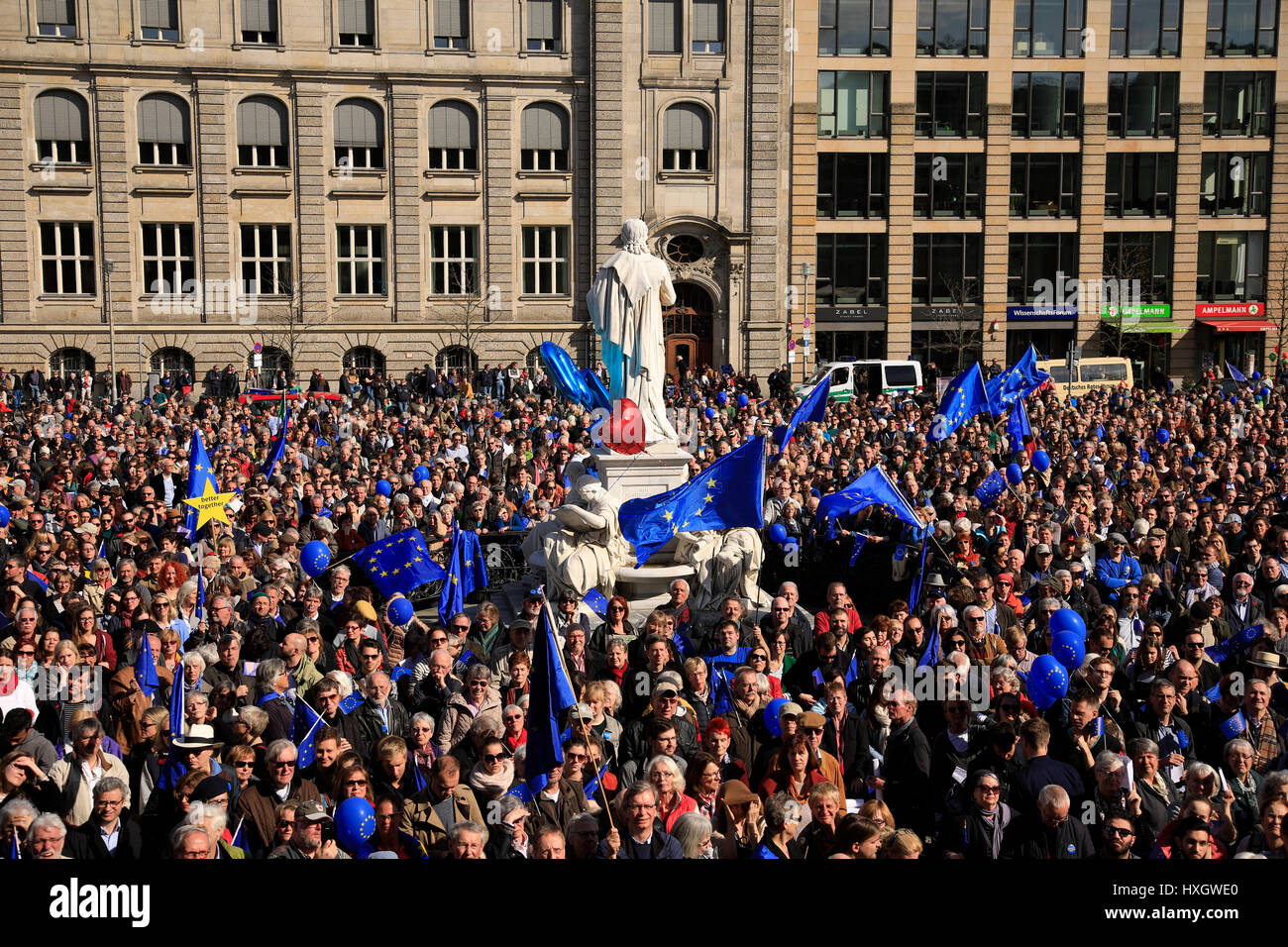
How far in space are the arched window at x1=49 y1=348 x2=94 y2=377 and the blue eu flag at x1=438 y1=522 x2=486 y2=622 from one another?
34178 mm

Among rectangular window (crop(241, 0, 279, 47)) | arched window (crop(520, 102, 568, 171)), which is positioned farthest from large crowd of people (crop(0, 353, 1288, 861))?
rectangular window (crop(241, 0, 279, 47))

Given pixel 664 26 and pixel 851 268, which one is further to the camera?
pixel 851 268

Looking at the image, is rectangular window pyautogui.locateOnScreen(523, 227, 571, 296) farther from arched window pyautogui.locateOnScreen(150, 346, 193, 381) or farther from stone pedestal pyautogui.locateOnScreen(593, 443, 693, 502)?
stone pedestal pyautogui.locateOnScreen(593, 443, 693, 502)

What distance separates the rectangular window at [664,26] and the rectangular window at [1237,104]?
2031 centimetres

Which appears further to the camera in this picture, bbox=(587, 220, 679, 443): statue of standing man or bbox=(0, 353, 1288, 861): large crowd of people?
bbox=(587, 220, 679, 443): statue of standing man

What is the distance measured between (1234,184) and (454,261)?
29.2 m

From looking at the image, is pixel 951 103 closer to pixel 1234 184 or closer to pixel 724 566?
pixel 1234 184

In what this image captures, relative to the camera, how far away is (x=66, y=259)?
42531 mm

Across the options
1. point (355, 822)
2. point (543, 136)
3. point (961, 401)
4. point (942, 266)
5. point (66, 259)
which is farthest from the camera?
point (942, 266)

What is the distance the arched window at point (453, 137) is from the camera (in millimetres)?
43344

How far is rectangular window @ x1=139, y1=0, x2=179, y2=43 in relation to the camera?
136 feet

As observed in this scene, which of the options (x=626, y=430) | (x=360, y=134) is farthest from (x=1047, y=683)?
(x=360, y=134)
